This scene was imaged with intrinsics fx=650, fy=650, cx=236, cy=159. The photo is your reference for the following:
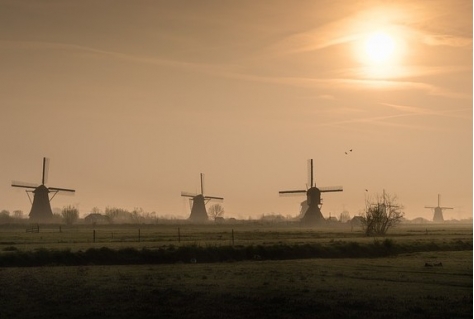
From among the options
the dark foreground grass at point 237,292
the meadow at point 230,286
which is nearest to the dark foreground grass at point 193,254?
the meadow at point 230,286

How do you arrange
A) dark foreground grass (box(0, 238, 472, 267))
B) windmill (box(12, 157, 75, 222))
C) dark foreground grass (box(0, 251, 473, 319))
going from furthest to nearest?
Answer: windmill (box(12, 157, 75, 222)), dark foreground grass (box(0, 238, 472, 267)), dark foreground grass (box(0, 251, 473, 319))

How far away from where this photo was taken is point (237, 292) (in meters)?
30.9

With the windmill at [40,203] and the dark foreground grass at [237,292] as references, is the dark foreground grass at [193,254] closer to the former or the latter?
the dark foreground grass at [237,292]

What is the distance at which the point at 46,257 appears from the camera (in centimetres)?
4797

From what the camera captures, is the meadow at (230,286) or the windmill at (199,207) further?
the windmill at (199,207)

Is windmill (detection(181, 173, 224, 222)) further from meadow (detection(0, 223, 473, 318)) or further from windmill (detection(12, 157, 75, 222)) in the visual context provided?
meadow (detection(0, 223, 473, 318))

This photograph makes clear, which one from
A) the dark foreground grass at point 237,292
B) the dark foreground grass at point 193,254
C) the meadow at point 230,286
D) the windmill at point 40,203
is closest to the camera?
the dark foreground grass at point 237,292

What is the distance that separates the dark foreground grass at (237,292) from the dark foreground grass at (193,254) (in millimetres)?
4057

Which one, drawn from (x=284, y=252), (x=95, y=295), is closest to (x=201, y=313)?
(x=95, y=295)

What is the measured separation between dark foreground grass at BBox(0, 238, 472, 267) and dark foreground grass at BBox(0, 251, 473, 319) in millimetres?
4057

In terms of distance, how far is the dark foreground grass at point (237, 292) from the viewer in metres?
25.7

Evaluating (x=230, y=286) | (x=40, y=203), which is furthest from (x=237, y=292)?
(x=40, y=203)

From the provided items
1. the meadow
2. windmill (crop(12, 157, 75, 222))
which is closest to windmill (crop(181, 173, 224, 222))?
windmill (crop(12, 157, 75, 222))

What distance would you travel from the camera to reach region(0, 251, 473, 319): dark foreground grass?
25.7 m
